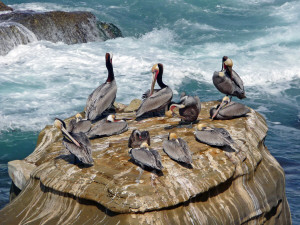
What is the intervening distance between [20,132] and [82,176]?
7.69 metres

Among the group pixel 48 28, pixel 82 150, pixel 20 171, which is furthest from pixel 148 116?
pixel 48 28

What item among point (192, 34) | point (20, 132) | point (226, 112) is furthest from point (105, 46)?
point (226, 112)

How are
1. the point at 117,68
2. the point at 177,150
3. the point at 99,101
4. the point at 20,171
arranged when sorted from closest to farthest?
Result: the point at 177,150
the point at 20,171
the point at 99,101
the point at 117,68

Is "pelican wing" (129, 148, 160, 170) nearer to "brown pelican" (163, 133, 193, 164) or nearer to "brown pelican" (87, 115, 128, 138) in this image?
"brown pelican" (163, 133, 193, 164)

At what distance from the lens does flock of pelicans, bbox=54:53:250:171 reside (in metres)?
7.29

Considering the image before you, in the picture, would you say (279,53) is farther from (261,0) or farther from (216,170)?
(216,170)

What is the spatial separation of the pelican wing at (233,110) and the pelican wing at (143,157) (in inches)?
101

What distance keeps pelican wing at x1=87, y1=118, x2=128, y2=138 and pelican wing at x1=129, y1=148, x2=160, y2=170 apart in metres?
1.51

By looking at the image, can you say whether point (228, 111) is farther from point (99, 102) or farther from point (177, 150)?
point (99, 102)

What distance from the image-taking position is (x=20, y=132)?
14.2m

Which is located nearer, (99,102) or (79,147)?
(79,147)

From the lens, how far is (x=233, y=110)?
30.3 feet

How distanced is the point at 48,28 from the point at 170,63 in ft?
20.1

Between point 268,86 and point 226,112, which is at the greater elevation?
point 226,112
